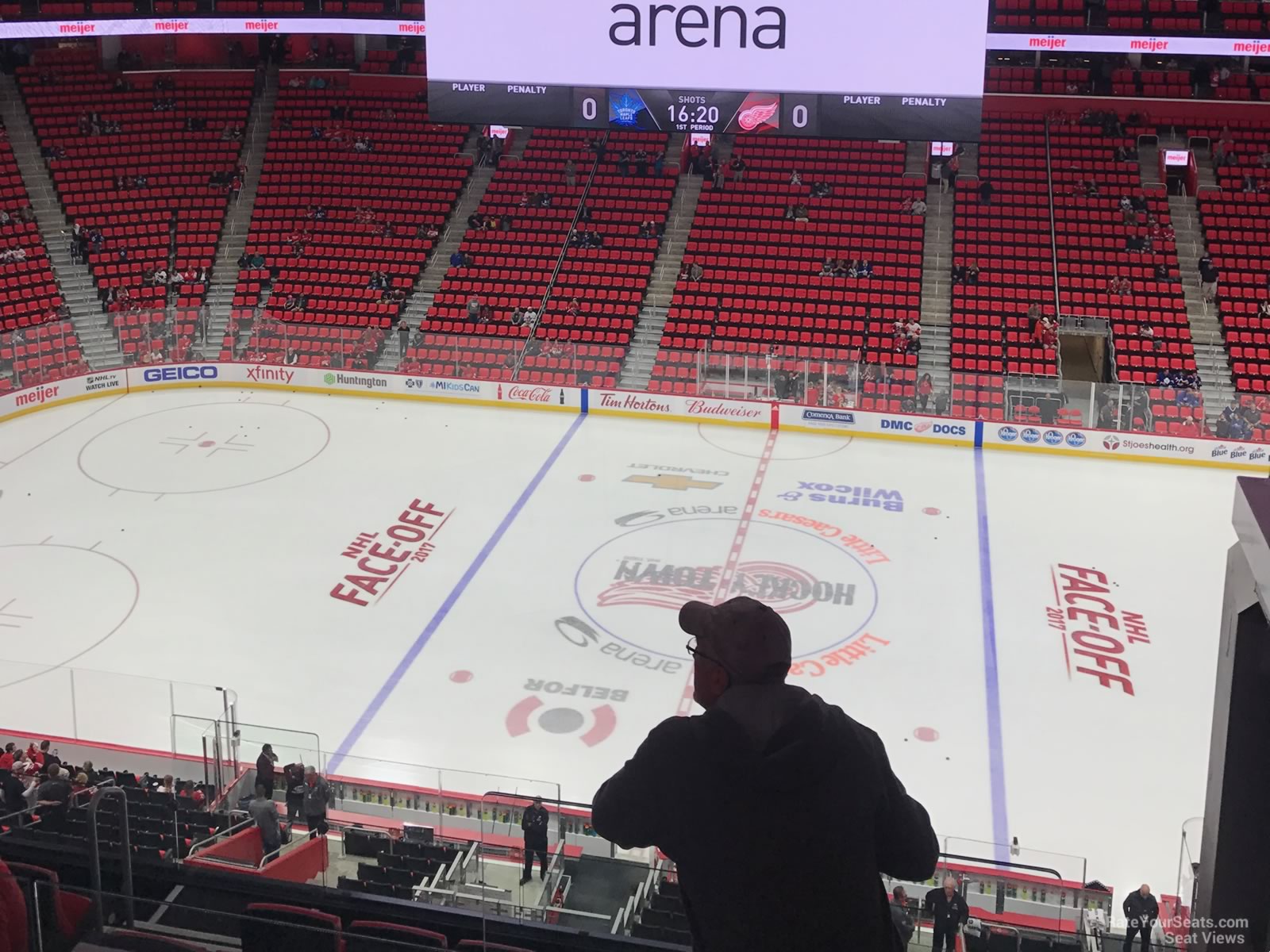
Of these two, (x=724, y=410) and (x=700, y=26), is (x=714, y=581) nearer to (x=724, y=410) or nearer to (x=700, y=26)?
(x=724, y=410)

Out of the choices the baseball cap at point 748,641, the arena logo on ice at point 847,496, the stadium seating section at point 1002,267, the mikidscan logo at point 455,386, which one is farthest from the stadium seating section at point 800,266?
the baseball cap at point 748,641

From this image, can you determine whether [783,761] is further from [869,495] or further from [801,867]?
[869,495]

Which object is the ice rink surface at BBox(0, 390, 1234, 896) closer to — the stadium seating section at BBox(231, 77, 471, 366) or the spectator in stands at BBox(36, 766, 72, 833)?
the spectator in stands at BBox(36, 766, 72, 833)

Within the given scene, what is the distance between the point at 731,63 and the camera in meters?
19.3

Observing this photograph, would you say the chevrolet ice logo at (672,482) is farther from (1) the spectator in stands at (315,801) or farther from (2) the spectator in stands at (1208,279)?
(2) the spectator in stands at (1208,279)

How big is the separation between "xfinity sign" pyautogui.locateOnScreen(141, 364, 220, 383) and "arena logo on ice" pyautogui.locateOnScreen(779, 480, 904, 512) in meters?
12.6

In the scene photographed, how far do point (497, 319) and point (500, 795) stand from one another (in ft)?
58.8

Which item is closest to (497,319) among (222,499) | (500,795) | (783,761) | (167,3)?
(222,499)

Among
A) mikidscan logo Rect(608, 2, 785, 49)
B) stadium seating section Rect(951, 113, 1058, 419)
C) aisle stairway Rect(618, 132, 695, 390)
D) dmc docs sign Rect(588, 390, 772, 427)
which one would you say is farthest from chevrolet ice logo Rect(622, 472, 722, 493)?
mikidscan logo Rect(608, 2, 785, 49)

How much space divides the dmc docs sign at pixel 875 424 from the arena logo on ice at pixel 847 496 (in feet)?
9.49

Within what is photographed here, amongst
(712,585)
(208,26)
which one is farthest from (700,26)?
(208,26)

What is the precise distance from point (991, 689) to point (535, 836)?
6.97 meters

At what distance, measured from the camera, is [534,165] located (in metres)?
31.5

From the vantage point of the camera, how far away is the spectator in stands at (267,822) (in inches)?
384
